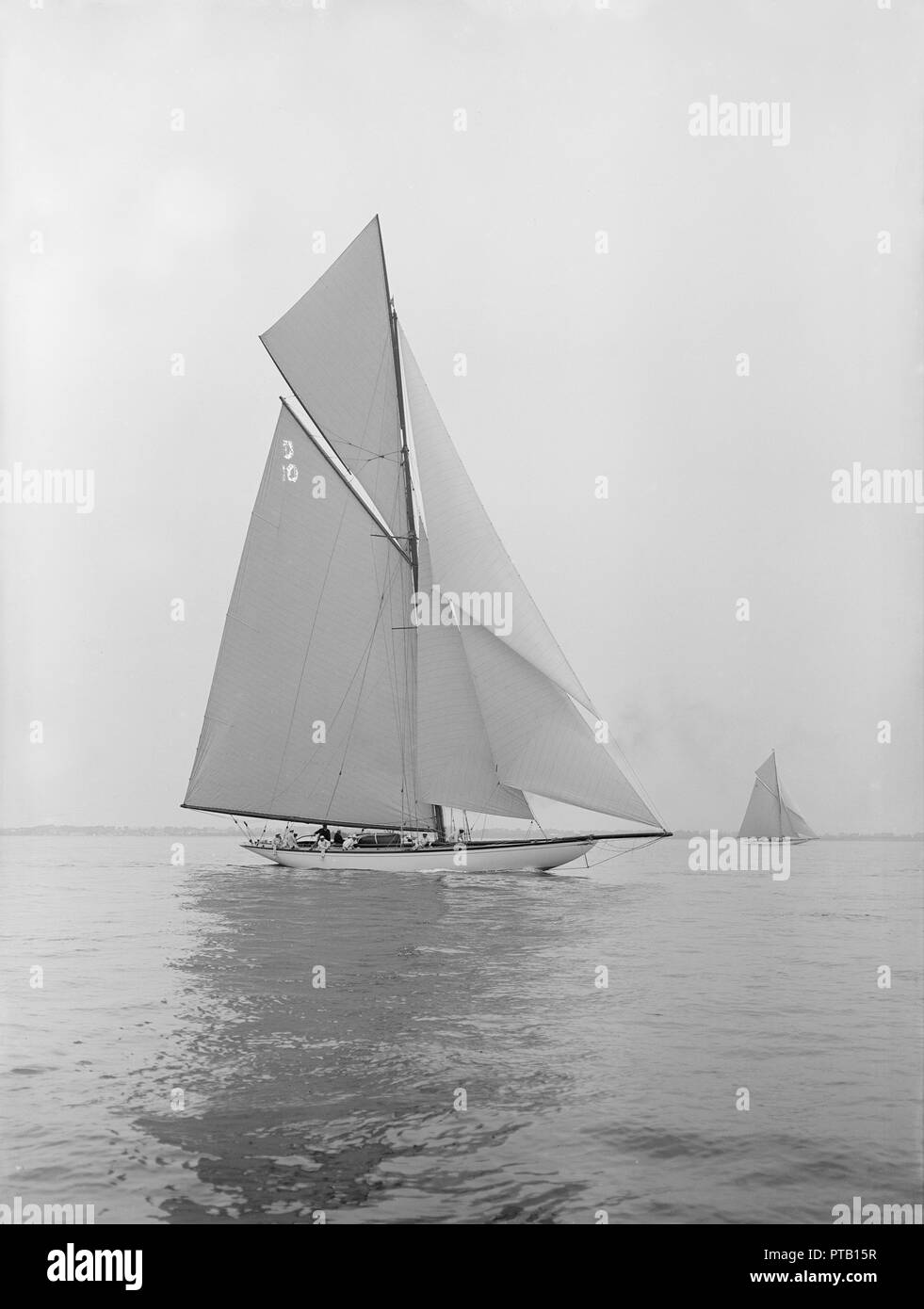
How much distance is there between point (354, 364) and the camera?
40.9 meters

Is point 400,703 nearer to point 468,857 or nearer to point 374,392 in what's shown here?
point 468,857

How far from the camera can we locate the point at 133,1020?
1155 centimetres

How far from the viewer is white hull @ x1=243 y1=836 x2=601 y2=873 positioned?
36.6m

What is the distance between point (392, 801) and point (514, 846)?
4.55 m

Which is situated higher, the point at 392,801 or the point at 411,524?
the point at 411,524

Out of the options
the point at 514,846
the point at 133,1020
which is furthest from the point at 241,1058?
the point at 514,846

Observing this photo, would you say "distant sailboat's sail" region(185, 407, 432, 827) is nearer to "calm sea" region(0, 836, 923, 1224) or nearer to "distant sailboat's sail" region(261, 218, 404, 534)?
"distant sailboat's sail" region(261, 218, 404, 534)

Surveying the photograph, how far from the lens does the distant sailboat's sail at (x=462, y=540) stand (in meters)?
33.0

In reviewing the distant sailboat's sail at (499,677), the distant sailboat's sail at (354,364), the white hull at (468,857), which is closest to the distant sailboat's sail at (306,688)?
the white hull at (468,857)

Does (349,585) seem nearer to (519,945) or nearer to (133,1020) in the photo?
(519,945)

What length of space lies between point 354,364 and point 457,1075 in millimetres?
35275

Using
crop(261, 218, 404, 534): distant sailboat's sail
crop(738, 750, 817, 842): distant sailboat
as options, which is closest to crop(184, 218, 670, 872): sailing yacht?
crop(261, 218, 404, 534): distant sailboat's sail

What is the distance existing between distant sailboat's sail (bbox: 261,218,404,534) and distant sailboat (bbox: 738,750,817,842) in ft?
142
